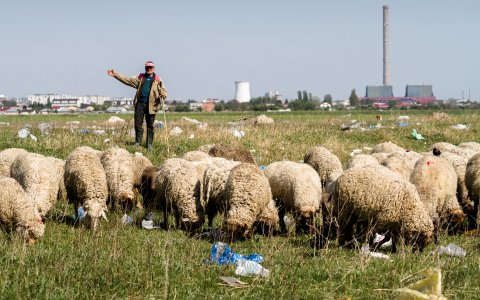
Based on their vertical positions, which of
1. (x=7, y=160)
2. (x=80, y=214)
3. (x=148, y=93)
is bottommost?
(x=80, y=214)

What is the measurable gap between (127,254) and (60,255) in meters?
0.84

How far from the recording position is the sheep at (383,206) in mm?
10031

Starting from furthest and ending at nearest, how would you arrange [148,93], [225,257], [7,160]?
[148,93], [7,160], [225,257]

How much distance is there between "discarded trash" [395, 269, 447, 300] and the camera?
621 centimetres

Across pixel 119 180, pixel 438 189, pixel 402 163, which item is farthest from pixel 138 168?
pixel 438 189

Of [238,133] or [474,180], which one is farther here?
[238,133]

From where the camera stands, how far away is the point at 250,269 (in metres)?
7.81

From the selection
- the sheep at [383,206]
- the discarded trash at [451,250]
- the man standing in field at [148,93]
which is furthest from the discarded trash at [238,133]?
the discarded trash at [451,250]

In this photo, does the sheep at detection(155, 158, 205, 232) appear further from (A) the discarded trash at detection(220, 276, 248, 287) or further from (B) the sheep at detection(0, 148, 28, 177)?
(A) the discarded trash at detection(220, 276, 248, 287)

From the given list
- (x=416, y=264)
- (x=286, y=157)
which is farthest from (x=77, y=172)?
(x=286, y=157)

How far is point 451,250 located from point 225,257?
11.5 ft

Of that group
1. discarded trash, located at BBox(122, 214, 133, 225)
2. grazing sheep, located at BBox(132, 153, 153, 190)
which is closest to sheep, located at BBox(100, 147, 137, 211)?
discarded trash, located at BBox(122, 214, 133, 225)

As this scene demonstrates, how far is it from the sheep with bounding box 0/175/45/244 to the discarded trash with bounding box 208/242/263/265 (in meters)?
2.73

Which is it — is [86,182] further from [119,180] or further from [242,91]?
[242,91]
